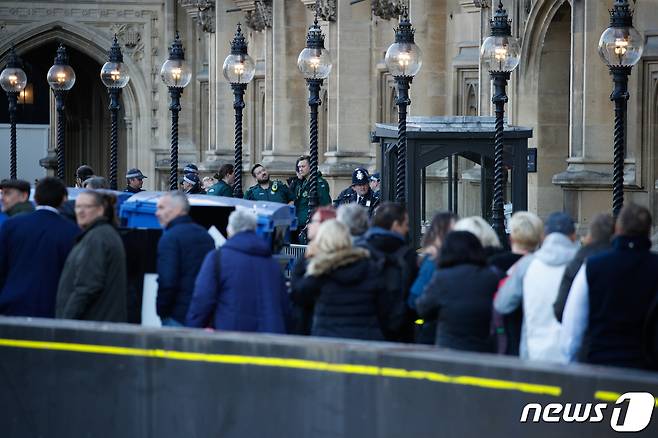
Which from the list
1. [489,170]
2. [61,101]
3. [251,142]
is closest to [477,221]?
[489,170]

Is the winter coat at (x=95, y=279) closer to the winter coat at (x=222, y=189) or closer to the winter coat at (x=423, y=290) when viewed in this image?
the winter coat at (x=423, y=290)

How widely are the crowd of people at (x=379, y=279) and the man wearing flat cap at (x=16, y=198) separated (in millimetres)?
64

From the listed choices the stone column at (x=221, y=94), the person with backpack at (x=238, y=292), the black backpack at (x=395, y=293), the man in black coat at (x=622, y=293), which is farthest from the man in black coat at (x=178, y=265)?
the stone column at (x=221, y=94)

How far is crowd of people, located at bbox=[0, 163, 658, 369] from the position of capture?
10.0 meters

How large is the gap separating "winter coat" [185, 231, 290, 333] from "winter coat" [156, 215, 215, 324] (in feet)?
1.84

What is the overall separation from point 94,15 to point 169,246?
31.1m

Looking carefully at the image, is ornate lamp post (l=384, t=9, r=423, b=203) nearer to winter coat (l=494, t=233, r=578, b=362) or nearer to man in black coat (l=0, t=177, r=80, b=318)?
man in black coat (l=0, t=177, r=80, b=318)

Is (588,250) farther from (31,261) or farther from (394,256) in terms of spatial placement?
(31,261)

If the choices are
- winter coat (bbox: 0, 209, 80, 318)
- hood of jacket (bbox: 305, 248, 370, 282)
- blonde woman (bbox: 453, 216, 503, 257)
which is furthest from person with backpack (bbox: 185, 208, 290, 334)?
blonde woman (bbox: 453, 216, 503, 257)

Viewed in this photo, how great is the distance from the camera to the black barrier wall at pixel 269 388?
905 centimetres

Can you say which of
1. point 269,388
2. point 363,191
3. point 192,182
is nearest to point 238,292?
point 269,388

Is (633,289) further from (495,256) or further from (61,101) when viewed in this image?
(61,101)

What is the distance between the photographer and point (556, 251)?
35.8 ft

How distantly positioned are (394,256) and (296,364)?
5.59ft
